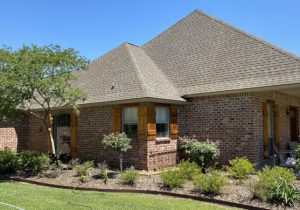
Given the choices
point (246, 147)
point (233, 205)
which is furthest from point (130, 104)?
point (233, 205)

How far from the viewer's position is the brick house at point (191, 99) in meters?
13.2

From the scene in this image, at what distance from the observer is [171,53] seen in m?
18.1

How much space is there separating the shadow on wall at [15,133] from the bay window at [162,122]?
952 centimetres

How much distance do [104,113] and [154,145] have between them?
2.85 m

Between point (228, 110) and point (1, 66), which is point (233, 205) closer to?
point (228, 110)

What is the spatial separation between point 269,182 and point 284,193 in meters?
0.52

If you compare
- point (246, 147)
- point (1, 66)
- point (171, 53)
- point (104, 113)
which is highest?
point (171, 53)

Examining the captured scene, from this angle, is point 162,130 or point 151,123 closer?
point 151,123

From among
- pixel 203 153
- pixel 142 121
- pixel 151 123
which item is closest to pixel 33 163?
pixel 142 121

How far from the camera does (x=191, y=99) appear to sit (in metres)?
15.0

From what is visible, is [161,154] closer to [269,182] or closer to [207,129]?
[207,129]

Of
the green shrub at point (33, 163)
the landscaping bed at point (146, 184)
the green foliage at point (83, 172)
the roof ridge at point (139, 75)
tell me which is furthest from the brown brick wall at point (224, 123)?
the green shrub at point (33, 163)

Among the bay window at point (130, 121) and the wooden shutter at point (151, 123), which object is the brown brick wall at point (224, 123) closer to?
the wooden shutter at point (151, 123)

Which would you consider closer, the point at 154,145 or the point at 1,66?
the point at 1,66
